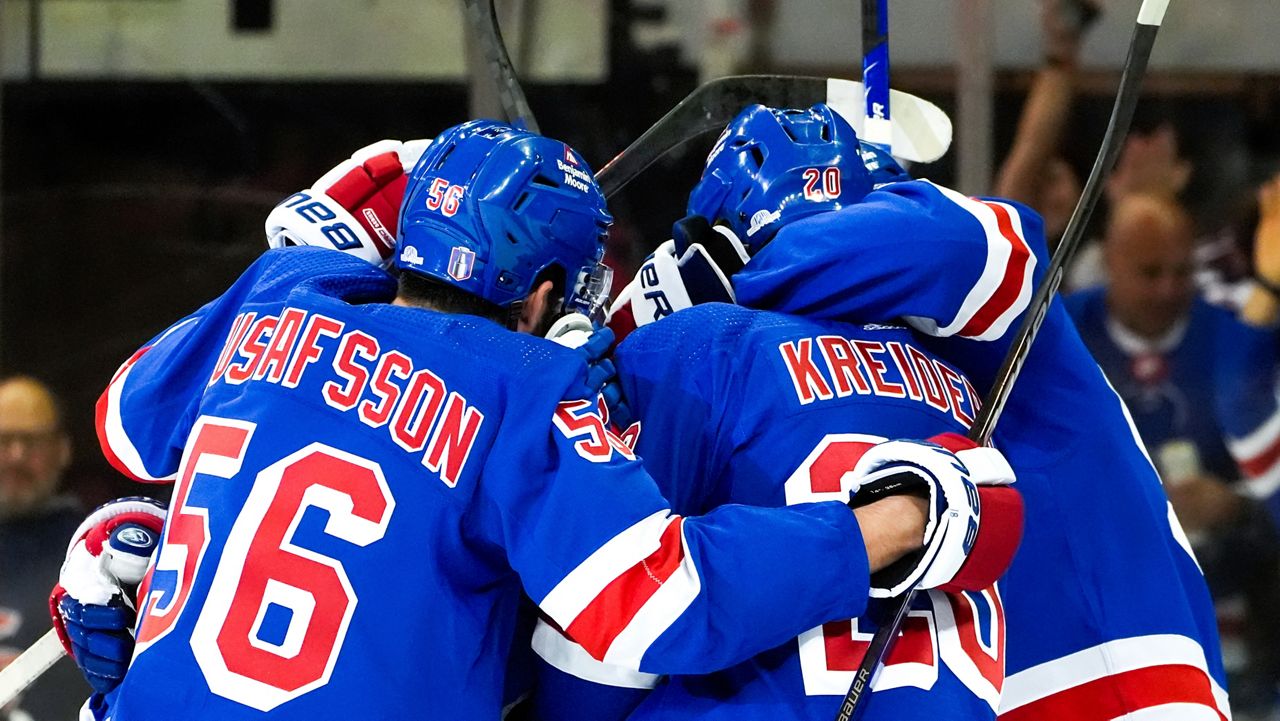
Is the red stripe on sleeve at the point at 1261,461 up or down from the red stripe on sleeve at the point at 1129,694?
down

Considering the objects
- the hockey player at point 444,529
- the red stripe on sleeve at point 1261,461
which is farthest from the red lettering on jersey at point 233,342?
the red stripe on sleeve at point 1261,461

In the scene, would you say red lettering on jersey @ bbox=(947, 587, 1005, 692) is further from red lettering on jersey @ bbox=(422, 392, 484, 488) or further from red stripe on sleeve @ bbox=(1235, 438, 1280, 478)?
red stripe on sleeve @ bbox=(1235, 438, 1280, 478)

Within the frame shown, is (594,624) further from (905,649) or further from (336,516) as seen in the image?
(905,649)

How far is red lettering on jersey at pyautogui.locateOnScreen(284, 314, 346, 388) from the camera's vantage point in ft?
4.95

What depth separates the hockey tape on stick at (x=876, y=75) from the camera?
2.22 metres

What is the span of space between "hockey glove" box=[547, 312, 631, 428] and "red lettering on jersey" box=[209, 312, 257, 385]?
33 cm

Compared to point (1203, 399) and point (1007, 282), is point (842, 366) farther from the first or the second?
point (1203, 399)

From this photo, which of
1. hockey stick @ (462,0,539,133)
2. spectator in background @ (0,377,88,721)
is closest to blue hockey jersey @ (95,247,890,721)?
hockey stick @ (462,0,539,133)

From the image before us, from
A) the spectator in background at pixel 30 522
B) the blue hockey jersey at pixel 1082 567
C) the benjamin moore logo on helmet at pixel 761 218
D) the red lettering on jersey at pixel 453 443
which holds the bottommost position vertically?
the spectator in background at pixel 30 522

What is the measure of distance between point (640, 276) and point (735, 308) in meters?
0.38

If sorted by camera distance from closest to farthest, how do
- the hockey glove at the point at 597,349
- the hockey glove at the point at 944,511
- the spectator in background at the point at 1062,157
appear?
the hockey glove at the point at 944,511, the hockey glove at the point at 597,349, the spectator in background at the point at 1062,157

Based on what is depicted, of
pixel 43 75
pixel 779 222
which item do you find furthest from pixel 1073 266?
pixel 43 75

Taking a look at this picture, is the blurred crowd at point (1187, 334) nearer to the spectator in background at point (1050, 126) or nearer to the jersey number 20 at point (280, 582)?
the spectator in background at point (1050, 126)

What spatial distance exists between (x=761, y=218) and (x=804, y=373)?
0.92ft
